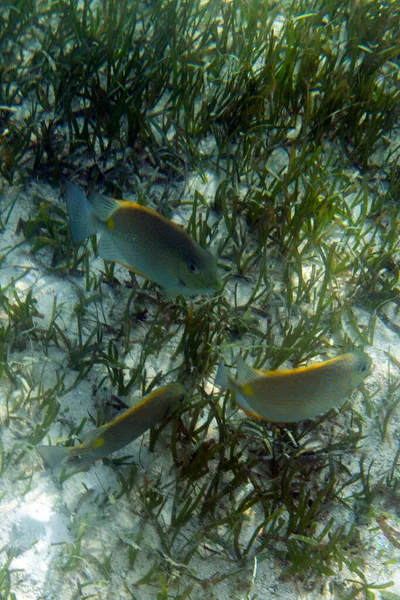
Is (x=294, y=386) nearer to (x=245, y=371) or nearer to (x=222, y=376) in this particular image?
(x=245, y=371)

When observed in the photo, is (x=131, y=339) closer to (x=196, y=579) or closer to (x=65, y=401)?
(x=65, y=401)

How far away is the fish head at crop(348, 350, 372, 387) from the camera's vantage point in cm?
243

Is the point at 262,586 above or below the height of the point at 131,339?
below

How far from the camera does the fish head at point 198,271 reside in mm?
2516

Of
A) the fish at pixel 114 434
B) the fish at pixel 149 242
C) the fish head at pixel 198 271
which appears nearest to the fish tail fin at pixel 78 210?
the fish at pixel 149 242

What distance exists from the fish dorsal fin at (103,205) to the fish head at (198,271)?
1.49 ft

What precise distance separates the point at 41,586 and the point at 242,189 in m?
3.31

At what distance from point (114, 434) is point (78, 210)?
1188 millimetres

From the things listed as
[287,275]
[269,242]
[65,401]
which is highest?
[269,242]

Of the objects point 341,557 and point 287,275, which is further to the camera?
point 287,275

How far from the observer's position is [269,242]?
13.1ft

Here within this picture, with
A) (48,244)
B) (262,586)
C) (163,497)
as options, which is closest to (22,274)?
(48,244)

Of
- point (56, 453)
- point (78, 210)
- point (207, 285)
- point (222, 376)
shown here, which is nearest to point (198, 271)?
point (207, 285)

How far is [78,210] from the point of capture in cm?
261
